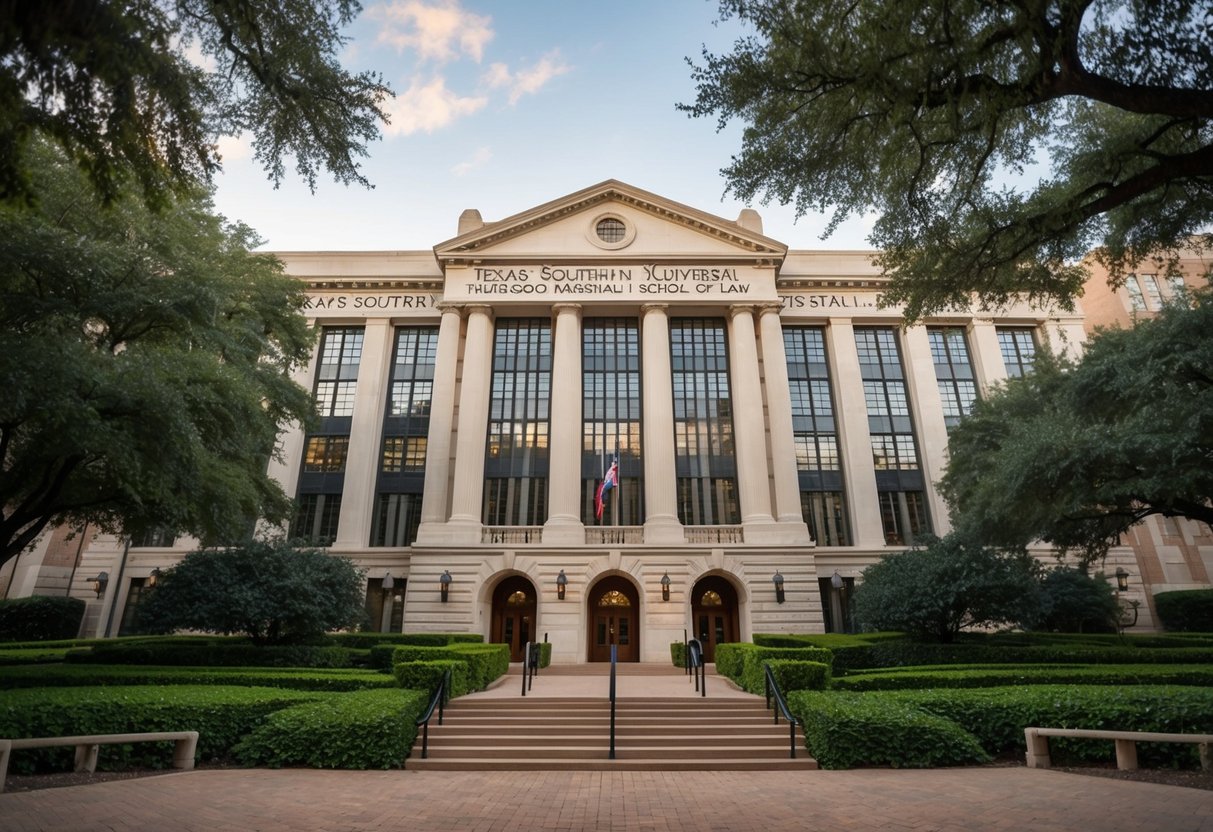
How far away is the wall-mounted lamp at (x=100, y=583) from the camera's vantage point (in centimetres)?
2900

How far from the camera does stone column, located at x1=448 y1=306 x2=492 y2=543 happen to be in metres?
28.7

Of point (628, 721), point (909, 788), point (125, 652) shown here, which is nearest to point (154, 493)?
point (125, 652)

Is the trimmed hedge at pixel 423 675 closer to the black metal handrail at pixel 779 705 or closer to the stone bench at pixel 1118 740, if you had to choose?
the black metal handrail at pixel 779 705

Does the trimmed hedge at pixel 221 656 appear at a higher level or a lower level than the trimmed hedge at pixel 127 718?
higher

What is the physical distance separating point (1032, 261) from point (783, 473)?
1858 centimetres

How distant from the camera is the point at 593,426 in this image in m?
31.6

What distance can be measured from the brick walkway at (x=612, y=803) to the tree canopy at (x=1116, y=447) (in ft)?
29.4

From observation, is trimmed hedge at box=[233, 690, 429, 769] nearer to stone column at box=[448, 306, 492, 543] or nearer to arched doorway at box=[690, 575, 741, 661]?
stone column at box=[448, 306, 492, 543]

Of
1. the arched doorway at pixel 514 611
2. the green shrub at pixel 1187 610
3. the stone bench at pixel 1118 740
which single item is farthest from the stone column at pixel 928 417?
A: the stone bench at pixel 1118 740

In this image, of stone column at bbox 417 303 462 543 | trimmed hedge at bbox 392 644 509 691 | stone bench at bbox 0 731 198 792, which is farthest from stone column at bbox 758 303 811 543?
stone bench at bbox 0 731 198 792

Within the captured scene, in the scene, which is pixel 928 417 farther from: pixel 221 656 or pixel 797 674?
pixel 221 656

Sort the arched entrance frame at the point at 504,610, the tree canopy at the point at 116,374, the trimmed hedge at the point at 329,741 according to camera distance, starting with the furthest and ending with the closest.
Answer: the arched entrance frame at the point at 504,610 < the tree canopy at the point at 116,374 < the trimmed hedge at the point at 329,741

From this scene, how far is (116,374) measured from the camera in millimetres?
12156

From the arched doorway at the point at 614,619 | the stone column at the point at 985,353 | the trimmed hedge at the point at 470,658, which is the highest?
the stone column at the point at 985,353
